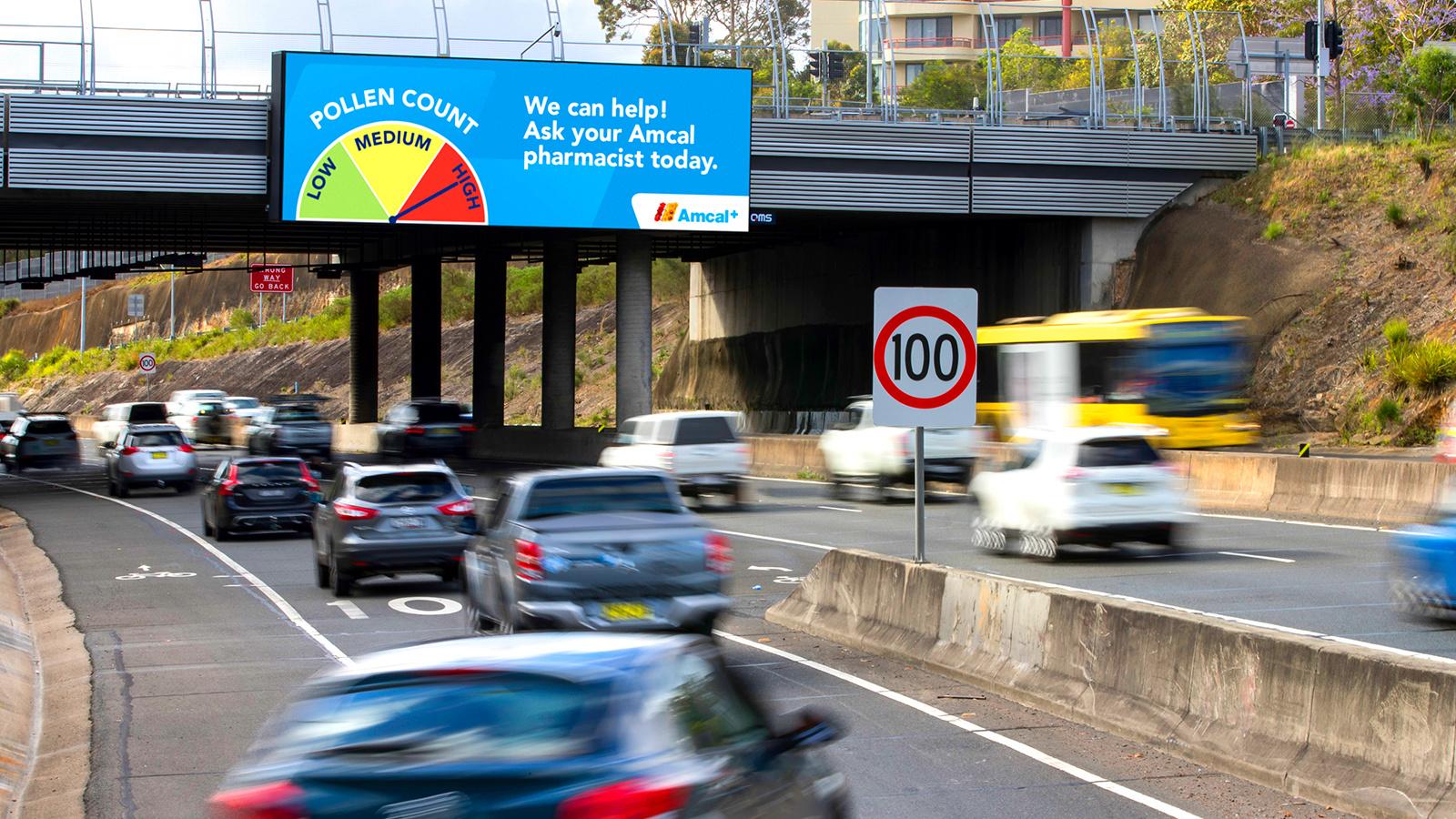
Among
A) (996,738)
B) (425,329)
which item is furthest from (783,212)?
(996,738)

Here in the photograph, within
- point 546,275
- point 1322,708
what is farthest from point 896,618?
point 546,275

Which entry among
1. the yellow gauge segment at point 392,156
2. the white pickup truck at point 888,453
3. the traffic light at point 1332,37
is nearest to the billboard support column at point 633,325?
the yellow gauge segment at point 392,156

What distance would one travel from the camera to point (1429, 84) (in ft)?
143

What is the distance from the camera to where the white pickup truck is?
2823 centimetres

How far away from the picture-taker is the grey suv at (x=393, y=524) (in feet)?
54.3

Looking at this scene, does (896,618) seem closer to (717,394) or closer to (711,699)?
(711,699)

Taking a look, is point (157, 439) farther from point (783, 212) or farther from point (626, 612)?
point (626, 612)

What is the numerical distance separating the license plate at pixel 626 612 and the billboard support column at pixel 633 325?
105ft

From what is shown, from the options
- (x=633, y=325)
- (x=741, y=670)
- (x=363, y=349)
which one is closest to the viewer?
(x=741, y=670)

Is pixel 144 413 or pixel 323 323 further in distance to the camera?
pixel 323 323

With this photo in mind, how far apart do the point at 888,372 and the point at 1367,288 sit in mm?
30289

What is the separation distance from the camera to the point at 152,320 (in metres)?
140

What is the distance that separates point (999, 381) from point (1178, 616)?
2433cm

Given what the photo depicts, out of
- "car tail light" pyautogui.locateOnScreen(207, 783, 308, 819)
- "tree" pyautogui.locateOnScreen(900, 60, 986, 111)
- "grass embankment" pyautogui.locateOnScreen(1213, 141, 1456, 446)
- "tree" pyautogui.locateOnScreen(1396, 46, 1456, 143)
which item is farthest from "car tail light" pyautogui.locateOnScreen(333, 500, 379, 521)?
"tree" pyautogui.locateOnScreen(900, 60, 986, 111)
